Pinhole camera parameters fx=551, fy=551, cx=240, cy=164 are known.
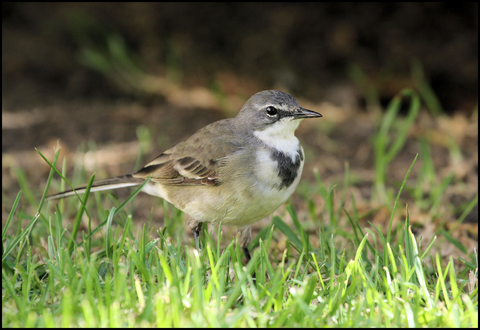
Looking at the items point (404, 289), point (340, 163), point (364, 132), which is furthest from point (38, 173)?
point (404, 289)

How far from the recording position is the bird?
13.9ft

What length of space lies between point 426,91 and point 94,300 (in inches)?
235

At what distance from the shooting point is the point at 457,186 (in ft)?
20.9

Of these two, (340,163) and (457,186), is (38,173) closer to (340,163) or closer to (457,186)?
(340,163)

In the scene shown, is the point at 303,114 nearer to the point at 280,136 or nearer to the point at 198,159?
the point at 280,136

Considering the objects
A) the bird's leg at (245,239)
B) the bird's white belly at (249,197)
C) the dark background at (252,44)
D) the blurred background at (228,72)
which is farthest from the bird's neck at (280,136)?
the dark background at (252,44)

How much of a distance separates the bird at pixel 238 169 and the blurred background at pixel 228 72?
2.44 metres

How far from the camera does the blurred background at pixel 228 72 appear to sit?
24.8 feet

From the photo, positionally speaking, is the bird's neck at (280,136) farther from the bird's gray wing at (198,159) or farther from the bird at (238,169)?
the bird's gray wing at (198,159)

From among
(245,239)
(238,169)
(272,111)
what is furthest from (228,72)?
(238,169)

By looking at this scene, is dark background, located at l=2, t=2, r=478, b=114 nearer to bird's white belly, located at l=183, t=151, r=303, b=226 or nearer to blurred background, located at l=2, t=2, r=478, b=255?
blurred background, located at l=2, t=2, r=478, b=255

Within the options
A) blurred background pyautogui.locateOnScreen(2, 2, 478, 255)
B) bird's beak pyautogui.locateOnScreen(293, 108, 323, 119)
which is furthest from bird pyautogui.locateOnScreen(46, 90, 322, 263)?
blurred background pyautogui.locateOnScreen(2, 2, 478, 255)

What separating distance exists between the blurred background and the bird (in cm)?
244

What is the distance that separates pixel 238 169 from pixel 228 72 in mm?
4725
